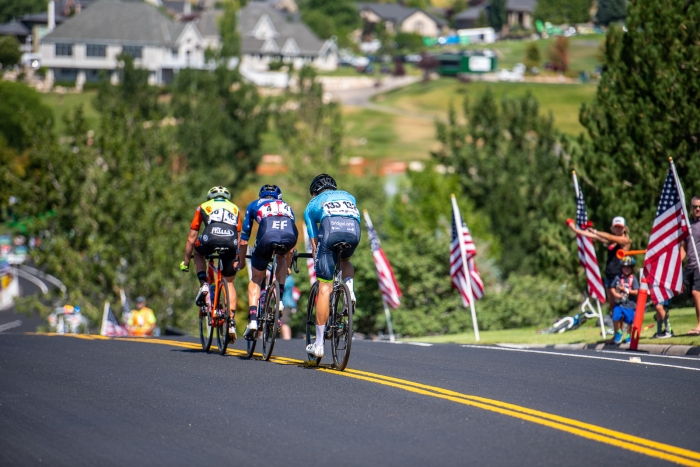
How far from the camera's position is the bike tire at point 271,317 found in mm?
12438

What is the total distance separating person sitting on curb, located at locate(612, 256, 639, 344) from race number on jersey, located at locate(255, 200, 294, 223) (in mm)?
6904

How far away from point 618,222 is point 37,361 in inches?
363

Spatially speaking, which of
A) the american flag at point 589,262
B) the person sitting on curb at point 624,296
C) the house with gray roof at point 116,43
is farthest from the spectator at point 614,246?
the house with gray roof at point 116,43

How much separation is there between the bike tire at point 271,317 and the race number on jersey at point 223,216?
4.91 ft

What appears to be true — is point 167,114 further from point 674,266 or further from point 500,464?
point 500,464

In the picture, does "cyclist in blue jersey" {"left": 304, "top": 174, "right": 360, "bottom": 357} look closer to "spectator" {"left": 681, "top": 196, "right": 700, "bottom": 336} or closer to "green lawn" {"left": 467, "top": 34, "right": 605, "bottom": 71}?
"spectator" {"left": 681, "top": 196, "right": 700, "bottom": 336}

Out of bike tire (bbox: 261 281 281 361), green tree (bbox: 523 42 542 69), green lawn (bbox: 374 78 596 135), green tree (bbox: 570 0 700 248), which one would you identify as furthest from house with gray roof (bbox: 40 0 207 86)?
bike tire (bbox: 261 281 281 361)

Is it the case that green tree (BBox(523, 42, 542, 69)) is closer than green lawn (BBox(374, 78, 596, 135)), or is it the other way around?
green lawn (BBox(374, 78, 596, 135))

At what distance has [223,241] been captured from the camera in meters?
13.7

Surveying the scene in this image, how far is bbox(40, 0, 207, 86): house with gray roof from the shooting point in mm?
134625

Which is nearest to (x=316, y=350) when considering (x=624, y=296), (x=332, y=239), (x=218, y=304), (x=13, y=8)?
(x=332, y=239)

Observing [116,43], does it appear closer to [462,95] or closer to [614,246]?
[462,95]

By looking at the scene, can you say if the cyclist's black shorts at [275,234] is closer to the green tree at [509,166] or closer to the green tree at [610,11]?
the green tree at [509,166]

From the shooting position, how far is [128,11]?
140625 mm
